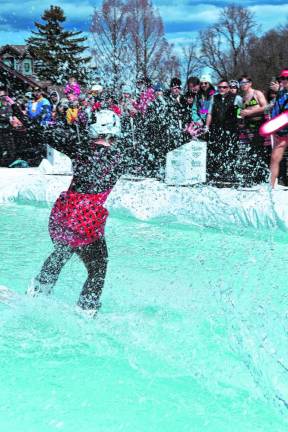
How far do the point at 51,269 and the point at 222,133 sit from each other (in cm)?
→ 506

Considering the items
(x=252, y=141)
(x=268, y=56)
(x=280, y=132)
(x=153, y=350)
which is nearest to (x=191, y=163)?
(x=252, y=141)

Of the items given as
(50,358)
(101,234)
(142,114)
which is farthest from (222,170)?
(50,358)

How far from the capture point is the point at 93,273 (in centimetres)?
351

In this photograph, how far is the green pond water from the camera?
2.46m

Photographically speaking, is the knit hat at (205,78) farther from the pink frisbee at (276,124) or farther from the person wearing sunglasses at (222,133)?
the pink frisbee at (276,124)

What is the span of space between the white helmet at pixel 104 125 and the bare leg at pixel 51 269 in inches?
28.8

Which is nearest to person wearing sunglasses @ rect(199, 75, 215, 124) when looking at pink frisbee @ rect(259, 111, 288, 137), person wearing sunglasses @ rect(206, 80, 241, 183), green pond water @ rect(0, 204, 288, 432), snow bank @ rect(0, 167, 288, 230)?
person wearing sunglasses @ rect(206, 80, 241, 183)

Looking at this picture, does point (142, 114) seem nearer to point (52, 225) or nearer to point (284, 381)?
point (52, 225)

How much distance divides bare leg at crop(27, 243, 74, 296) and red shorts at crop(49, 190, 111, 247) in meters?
0.08

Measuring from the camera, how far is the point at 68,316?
11.5 feet

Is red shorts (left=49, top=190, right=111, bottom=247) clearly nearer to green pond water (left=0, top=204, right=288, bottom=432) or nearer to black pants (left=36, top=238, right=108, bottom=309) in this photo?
black pants (left=36, top=238, right=108, bottom=309)

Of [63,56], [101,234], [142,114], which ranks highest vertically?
[63,56]

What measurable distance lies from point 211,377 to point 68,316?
1.07 metres

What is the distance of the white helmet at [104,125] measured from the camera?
11.0 ft
